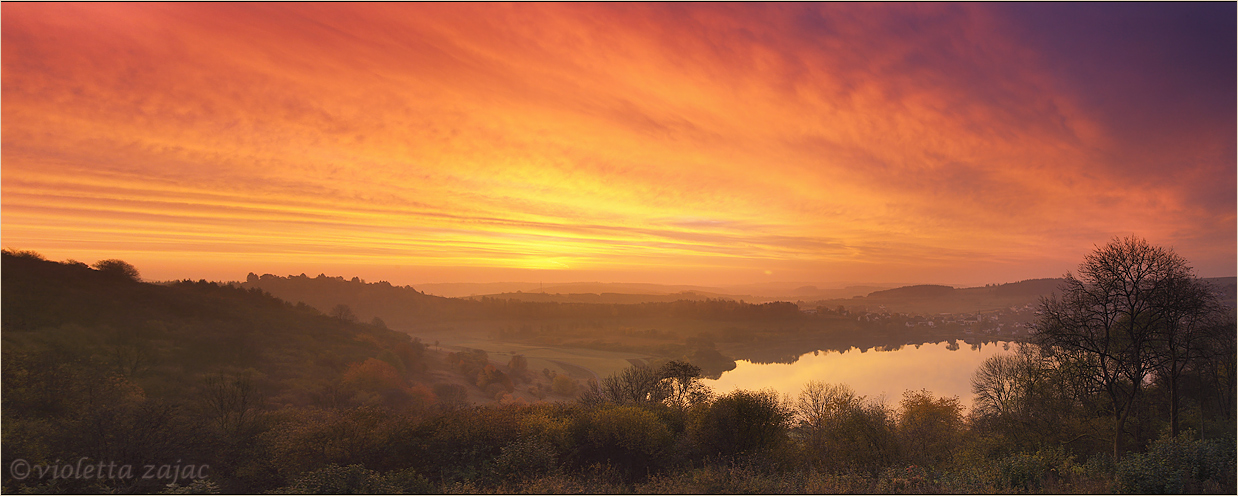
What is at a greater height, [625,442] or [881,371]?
[625,442]

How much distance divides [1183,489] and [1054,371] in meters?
10.4

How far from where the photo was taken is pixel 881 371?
76.3 meters

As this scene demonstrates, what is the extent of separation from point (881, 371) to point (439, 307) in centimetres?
13698

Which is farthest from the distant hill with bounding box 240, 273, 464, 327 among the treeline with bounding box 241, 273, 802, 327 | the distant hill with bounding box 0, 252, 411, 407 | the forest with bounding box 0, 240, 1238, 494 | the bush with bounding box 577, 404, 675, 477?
the bush with bounding box 577, 404, 675, 477

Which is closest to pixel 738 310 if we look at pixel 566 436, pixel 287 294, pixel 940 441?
pixel 940 441

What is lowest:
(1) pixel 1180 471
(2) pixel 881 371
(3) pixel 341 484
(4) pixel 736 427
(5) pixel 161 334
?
(2) pixel 881 371

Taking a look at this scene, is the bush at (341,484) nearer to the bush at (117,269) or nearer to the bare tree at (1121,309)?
the bare tree at (1121,309)

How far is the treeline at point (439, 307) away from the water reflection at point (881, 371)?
151 feet

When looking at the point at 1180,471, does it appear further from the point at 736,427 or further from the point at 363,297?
the point at 363,297

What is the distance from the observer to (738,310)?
152250mm

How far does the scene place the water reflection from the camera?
200 ft

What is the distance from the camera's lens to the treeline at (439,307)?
149m

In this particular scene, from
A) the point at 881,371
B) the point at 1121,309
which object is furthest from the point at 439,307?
the point at 1121,309

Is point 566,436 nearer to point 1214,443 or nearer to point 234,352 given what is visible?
point 1214,443
